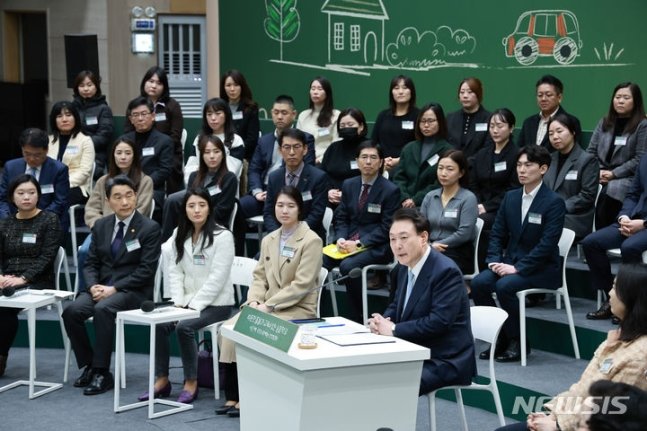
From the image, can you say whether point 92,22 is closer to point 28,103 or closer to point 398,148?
point 28,103

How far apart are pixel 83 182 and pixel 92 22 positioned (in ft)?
15.0

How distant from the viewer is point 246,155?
26.1 feet

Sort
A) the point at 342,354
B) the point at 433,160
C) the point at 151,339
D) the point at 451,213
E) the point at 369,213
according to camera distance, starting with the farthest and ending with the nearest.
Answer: the point at 433,160
the point at 369,213
the point at 451,213
the point at 151,339
the point at 342,354

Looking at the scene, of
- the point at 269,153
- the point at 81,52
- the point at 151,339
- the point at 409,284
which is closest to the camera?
the point at 409,284

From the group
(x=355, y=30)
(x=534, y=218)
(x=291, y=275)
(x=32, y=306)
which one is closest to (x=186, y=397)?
(x=291, y=275)

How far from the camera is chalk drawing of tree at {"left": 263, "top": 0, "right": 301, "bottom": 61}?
10133mm

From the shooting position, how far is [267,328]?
4.14 m

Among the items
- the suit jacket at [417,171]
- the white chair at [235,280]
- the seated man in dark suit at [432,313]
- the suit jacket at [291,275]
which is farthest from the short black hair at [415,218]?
the suit jacket at [417,171]

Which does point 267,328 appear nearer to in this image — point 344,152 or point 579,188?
point 579,188

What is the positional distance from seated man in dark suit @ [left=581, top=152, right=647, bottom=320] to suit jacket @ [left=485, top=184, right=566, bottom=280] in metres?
0.27

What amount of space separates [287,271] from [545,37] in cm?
387

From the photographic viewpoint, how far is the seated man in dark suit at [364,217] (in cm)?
636

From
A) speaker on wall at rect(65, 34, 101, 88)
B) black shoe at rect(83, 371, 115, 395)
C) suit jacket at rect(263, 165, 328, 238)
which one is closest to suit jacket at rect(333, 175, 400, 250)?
suit jacket at rect(263, 165, 328, 238)

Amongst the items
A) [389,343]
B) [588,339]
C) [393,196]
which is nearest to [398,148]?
[393,196]
